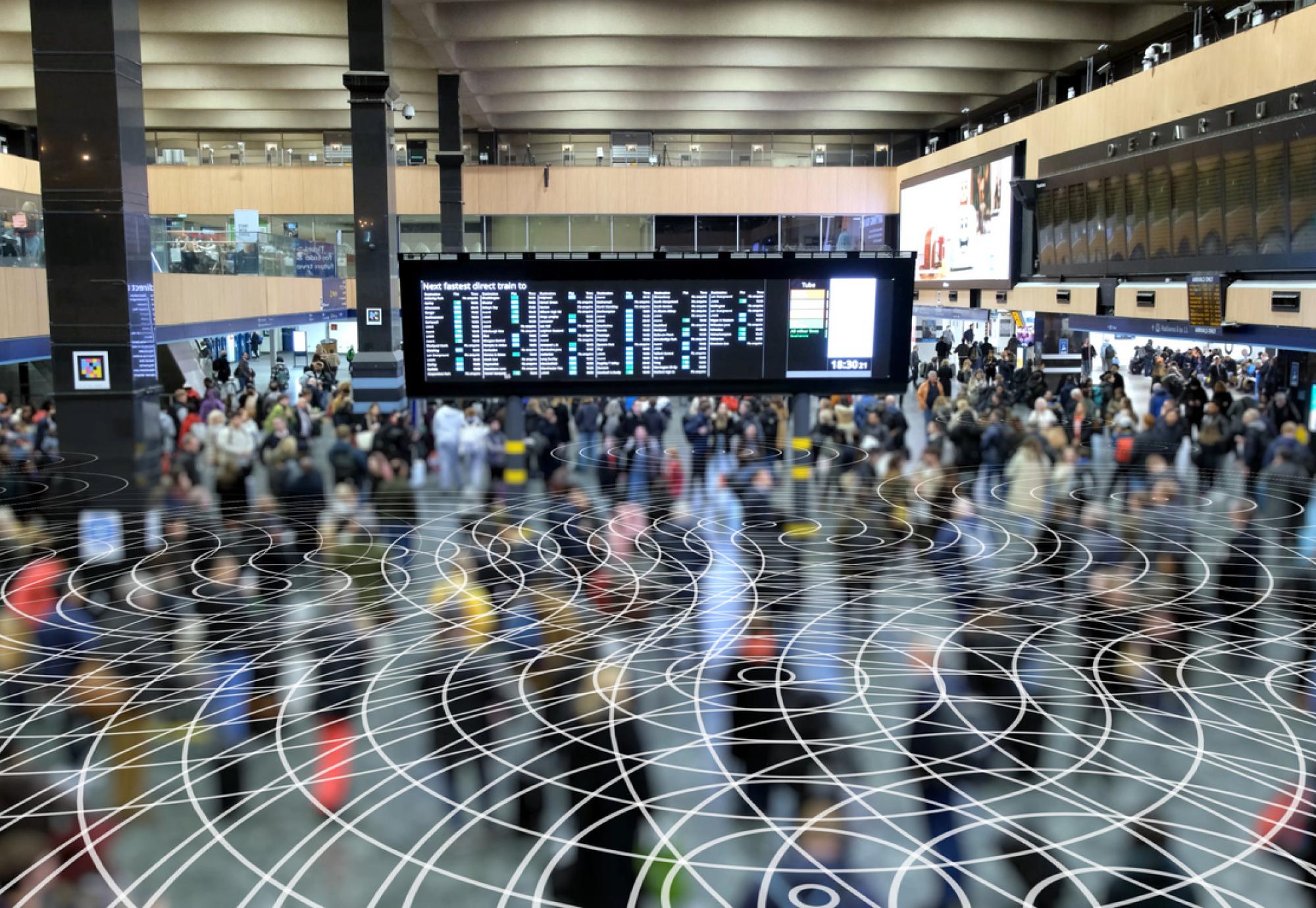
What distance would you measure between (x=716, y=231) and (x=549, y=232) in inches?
226

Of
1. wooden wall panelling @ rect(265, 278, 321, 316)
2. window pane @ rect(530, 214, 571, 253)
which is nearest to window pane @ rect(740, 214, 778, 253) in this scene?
window pane @ rect(530, 214, 571, 253)

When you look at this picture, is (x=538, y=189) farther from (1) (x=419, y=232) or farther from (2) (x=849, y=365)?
(2) (x=849, y=365)

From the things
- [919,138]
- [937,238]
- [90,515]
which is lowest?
[90,515]

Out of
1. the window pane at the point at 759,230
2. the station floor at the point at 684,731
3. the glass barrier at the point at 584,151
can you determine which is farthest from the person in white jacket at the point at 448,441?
the window pane at the point at 759,230

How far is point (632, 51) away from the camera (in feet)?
98.0

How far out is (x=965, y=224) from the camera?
32188mm

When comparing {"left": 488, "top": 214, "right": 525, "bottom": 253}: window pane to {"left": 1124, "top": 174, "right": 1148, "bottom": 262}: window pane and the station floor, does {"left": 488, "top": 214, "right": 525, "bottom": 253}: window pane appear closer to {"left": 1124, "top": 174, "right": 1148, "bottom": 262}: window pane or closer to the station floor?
{"left": 1124, "top": 174, "right": 1148, "bottom": 262}: window pane

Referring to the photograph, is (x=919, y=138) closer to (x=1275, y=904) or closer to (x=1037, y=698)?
(x=1037, y=698)

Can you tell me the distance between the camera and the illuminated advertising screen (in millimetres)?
28656

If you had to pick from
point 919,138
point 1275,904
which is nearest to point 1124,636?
point 1275,904

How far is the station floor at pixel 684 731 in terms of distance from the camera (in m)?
→ 6.24

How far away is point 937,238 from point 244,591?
27.7m

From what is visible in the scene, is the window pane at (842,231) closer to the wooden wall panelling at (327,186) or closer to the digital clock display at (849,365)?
the wooden wall panelling at (327,186)

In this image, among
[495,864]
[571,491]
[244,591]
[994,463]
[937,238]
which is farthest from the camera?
[937,238]
